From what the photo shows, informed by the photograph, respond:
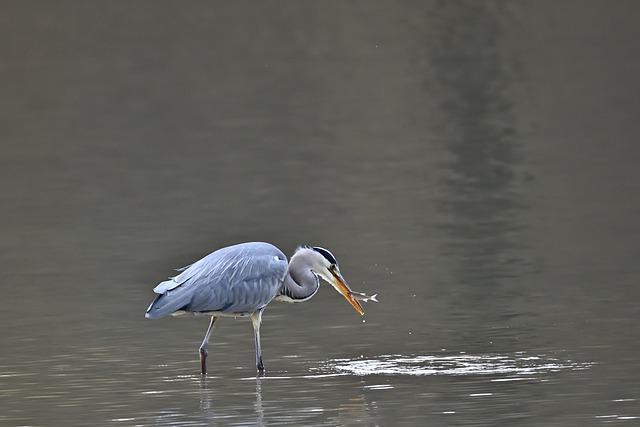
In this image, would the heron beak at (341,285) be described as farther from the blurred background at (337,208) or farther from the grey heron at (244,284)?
the blurred background at (337,208)

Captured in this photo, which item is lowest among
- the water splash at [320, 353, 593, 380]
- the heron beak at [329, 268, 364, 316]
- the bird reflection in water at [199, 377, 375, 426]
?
the bird reflection in water at [199, 377, 375, 426]

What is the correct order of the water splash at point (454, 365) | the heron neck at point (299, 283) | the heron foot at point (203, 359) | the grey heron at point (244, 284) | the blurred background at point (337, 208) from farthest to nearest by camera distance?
the heron neck at point (299, 283), the grey heron at point (244, 284), the heron foot at point (203, 359), the water splash at point (454, 365), the blurred background at point (337, 208)

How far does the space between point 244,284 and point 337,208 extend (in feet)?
26.0

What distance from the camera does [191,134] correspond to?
29953 millimetres

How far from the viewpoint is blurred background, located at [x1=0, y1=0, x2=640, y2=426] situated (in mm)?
12250

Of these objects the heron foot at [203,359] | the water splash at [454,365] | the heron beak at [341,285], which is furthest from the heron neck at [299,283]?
the heron foot at [203,359]

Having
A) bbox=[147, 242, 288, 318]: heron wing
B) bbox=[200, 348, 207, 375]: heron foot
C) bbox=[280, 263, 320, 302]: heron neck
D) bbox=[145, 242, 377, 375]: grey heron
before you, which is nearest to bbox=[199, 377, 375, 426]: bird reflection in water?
bbox=[200, 348, 207, 375]: heron foot

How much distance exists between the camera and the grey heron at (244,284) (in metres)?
13.1

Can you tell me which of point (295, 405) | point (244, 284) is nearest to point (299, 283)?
point (244, 284)

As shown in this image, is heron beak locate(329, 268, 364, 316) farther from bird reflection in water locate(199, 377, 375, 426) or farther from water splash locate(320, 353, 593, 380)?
bird reflection in water locate(199, 377, 375, 426)

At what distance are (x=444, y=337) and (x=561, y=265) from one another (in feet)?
11.3

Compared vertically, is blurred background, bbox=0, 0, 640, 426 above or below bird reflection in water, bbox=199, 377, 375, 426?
above

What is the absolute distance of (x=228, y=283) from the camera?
13.3 meters

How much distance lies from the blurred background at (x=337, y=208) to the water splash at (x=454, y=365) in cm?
4
